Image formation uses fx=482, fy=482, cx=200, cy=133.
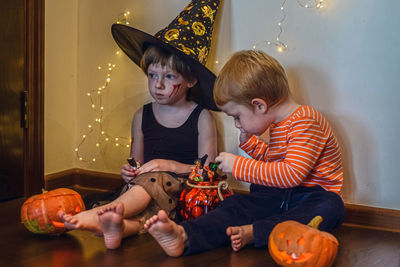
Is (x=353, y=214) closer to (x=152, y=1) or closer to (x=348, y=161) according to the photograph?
(x=348, y=161)

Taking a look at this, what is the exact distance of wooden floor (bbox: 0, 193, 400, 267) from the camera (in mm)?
1257

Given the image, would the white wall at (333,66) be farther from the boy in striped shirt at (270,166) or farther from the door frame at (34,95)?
the boy in striped shirt at (270,166)

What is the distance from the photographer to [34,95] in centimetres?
194

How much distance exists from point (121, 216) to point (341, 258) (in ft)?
2.06

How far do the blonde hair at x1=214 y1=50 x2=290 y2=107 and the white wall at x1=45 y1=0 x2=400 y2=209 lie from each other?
274 mm

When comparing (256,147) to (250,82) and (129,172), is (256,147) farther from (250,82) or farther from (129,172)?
(129,172)

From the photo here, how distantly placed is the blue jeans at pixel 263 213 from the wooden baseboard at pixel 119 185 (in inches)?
9.5

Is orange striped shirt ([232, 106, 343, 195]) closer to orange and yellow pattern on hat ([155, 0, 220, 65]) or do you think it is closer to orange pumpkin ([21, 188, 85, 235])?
orange and yellow pattern on hat ([155, 0, 220, 65])

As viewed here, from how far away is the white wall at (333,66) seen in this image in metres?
1.63

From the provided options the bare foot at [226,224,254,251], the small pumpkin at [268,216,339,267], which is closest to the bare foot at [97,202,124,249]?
the bare foot at [226,224,254,251]

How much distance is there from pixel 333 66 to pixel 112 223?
0.95 meters

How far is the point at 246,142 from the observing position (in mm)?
1660

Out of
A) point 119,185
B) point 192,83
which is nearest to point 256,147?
point 192,83

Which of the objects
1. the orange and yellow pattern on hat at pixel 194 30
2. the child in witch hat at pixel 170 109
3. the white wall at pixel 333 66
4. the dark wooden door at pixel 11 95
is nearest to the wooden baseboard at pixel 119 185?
the white wall at pixel 333 66
